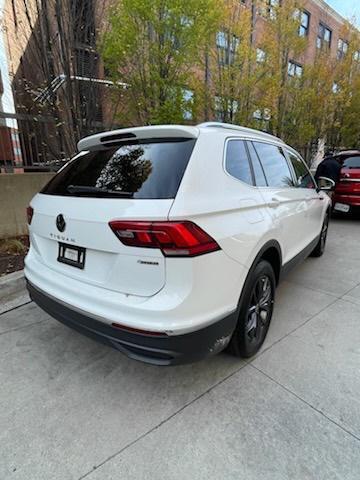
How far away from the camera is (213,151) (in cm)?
193

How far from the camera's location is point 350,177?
7.17 meters

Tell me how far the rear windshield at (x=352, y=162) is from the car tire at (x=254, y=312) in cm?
601

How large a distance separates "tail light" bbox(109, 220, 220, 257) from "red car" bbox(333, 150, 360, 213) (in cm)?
684

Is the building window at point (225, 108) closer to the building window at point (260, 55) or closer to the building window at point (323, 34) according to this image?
the building window at point (260, 55)

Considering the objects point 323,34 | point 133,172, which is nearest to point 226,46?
point 133,172

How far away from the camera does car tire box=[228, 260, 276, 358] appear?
7.25 ft

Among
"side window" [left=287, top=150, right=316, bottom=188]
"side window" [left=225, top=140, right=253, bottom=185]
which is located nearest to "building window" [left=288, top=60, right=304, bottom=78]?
"side window" [left=287, top=150, right=316, bottom=188]

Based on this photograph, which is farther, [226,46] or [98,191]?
[226,46]

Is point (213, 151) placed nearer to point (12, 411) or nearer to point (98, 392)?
point (98, 392)

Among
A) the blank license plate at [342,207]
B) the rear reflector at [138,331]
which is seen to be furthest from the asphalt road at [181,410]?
the blank license plate at [342,207]

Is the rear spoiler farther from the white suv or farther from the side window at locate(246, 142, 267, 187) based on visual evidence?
the side window at locate(246, 142, 267, 187)

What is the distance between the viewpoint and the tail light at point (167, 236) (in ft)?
5.22

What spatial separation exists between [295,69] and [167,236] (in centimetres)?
1285

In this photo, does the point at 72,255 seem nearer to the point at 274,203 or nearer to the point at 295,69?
the point at 274,203
